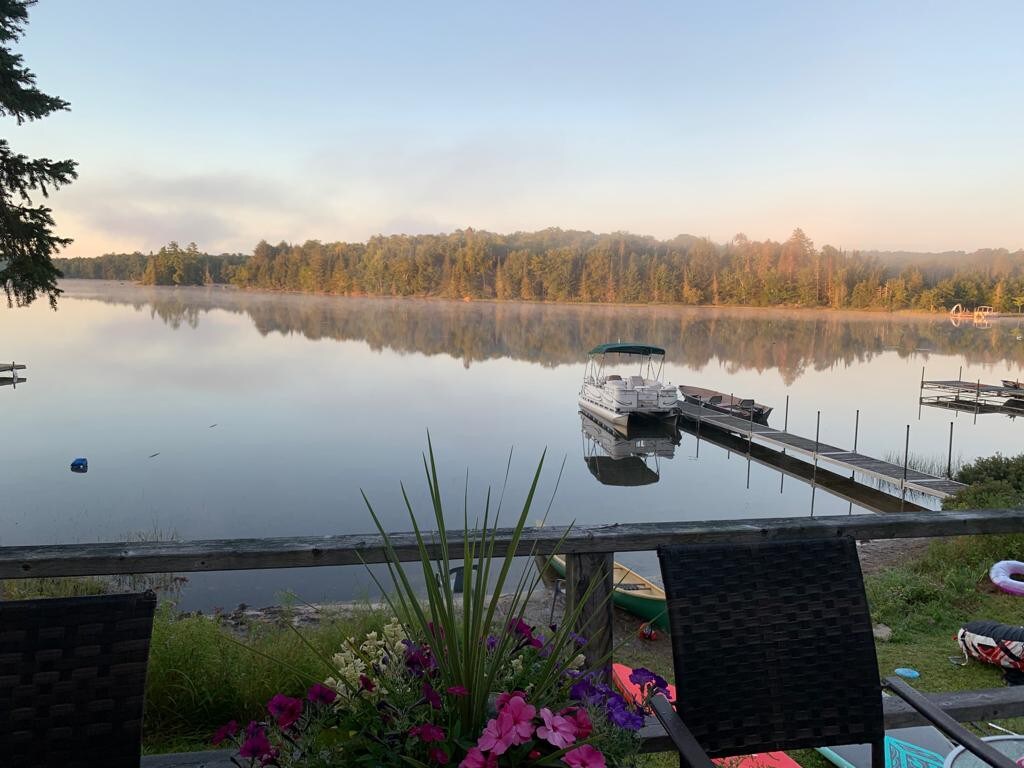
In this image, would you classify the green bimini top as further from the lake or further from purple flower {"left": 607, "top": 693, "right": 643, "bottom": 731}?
purple flower {"left": 607, "top": 693, "right": 643, "bottom": 731}

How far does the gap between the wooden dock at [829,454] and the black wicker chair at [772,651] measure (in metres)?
12.1

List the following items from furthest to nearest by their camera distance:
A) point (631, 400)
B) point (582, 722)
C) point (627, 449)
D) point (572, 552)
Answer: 1. point (631, 400)
2. point (627, 449)
3. point (572, 552)
4. point (582, 722)

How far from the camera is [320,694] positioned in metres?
1.23

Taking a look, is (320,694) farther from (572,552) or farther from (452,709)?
(572,552)

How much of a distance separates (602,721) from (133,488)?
16330 mm

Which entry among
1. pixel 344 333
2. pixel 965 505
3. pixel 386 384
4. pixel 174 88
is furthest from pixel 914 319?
pixel 965 505

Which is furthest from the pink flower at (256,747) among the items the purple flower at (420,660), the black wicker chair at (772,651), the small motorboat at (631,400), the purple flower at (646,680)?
the small motorboat at (631,400)

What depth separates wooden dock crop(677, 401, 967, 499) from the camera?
557 inches

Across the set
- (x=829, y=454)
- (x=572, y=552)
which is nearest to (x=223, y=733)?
(x=572, y=552)

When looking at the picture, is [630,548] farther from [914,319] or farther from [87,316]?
[914,319]

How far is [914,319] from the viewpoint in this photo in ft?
300

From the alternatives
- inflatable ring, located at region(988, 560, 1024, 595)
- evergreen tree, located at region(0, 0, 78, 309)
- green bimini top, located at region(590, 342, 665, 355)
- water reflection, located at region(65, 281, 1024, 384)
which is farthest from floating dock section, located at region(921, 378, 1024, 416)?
evergreen tree, located at region(0, 0, 78, 309)

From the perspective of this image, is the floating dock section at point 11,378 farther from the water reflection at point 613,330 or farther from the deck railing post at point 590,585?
the deck railing post at point 590,585

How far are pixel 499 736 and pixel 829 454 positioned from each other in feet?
60.9
